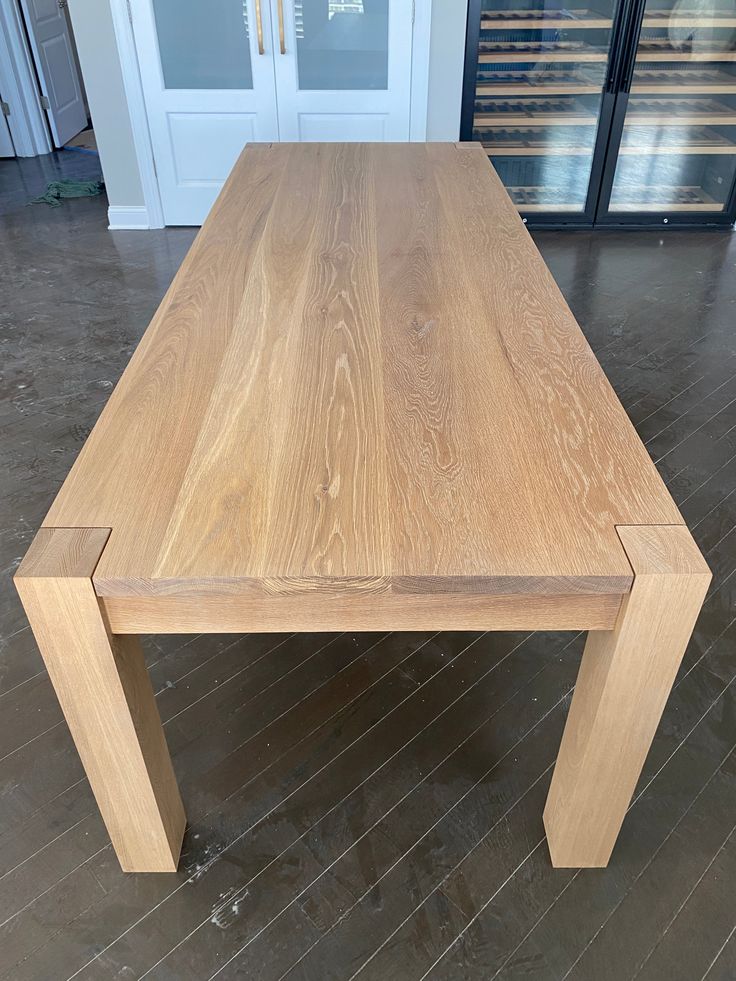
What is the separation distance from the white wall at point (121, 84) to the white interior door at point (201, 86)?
0.47 feet

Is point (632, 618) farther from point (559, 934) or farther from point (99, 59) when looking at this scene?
point (99, 59)

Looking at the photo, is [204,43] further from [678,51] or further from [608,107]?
[678,51]

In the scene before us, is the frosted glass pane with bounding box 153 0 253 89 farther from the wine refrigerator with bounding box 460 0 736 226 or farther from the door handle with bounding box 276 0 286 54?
the wine refrigerator with bounding box 460 0 736 226

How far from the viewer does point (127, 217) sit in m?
4.14

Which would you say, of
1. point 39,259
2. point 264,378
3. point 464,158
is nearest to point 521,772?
point 264,378

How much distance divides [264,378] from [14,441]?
1551mm

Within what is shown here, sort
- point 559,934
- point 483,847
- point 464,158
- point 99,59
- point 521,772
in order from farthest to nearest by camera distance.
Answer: point 99,59
point 464,158
point 521,772
point 483,847
point 559,934

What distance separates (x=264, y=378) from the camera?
51.9 inches

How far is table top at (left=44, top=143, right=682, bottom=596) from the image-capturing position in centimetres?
96

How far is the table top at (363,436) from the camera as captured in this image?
0.96m

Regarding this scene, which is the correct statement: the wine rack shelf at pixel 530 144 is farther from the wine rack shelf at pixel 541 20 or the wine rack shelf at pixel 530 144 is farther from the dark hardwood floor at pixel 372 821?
the dark hardwood floor at pixel 372 821

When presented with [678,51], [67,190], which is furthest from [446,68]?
[67,190]

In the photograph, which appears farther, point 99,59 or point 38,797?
point 99,59

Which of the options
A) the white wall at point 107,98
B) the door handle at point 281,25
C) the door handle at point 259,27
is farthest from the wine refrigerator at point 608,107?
the white wall at point 107,98
